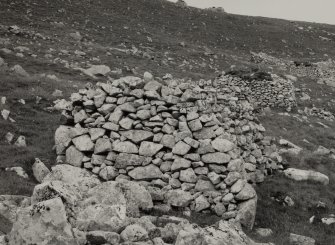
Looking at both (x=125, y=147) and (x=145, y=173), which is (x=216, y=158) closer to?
(x=145, y=173)

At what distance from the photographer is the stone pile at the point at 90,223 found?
6941mm

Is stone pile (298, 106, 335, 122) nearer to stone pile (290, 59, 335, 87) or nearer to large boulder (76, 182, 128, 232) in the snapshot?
stone pile (290, 59, 335, 87)

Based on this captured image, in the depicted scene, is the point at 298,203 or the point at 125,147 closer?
the point at 125,147

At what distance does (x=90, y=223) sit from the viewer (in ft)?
28.2

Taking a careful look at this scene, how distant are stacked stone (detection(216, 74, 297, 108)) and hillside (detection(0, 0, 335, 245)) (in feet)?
3.18

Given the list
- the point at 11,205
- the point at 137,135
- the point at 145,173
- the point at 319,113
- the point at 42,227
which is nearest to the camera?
the point at 42,227

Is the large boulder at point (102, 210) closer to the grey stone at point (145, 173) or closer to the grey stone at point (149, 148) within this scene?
the grey stone at point (145, 173)

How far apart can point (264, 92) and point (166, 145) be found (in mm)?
23145

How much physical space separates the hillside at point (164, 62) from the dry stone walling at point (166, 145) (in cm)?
117

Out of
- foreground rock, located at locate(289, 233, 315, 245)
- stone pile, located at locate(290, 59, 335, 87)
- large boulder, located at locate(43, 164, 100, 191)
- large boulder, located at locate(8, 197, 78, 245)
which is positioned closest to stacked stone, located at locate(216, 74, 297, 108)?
stone pile, located at locate(290, 59, 335, 87)

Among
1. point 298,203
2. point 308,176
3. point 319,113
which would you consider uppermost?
point 308,176

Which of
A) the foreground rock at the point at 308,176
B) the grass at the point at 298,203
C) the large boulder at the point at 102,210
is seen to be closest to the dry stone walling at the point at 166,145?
the grass at the point at 298,203

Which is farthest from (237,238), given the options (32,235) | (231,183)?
(231,183)

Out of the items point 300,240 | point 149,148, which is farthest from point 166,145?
point 300,240
